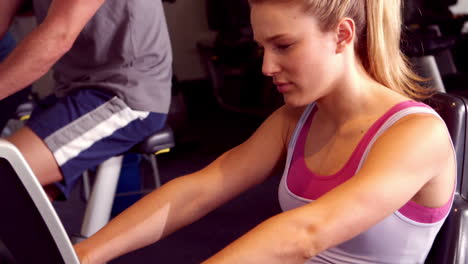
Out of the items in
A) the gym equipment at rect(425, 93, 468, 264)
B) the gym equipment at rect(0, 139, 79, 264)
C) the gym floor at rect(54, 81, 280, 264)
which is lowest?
the gym floor at rect(54, 81, 280, 264)

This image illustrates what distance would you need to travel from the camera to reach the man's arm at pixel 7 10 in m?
1.53

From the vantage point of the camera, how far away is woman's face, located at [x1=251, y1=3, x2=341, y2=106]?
2.88ft

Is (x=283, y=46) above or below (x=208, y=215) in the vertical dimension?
above

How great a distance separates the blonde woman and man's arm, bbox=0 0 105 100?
386 millimetres

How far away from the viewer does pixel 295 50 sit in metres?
0.89

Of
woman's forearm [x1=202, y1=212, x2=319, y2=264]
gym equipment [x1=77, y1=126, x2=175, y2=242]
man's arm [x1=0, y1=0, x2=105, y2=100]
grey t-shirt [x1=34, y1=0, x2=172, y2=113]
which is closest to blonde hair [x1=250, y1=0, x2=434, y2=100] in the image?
woman's forearm [x1=202, y1=212, x2=319, y2=264]

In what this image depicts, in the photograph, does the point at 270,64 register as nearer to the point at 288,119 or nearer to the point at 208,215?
the point at 288,119

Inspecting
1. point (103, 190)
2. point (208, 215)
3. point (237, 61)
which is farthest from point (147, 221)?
point (237, 61)

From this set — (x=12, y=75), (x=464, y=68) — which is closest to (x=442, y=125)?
(x=12, y=75)

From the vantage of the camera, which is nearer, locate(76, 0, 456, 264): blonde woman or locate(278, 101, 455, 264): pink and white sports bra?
locate(76, 0, 456, 264): blonde woman

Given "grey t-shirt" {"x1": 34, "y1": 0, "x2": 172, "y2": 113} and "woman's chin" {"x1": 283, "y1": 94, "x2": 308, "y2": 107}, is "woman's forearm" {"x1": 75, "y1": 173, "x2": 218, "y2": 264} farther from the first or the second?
"grey t-shirt" {"x1": 34, "y1": 0, "x2": 172, "y2": 113}

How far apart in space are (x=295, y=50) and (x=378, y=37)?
0.55ft

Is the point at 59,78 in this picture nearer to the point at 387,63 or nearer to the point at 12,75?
the point at 12,75

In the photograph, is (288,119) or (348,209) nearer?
(348,209)
